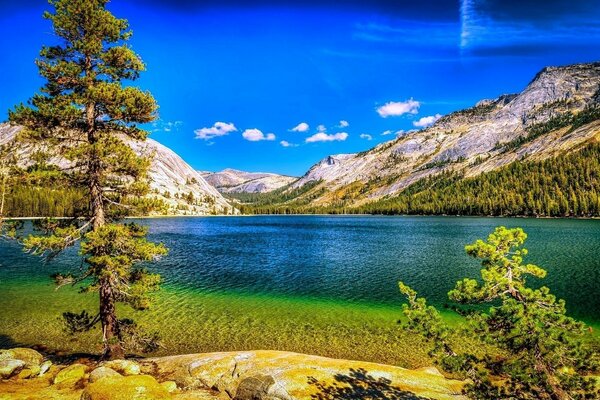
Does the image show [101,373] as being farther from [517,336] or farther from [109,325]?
[517,336]

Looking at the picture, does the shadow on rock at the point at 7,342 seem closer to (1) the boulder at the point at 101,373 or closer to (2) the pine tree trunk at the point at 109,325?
(2) the pine tree trunk at the point at 109,325

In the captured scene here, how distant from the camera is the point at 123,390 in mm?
15023

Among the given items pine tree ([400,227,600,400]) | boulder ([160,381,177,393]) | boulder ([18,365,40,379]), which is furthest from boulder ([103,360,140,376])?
pine tree ([400,227,600,400])

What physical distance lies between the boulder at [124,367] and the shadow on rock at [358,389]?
385 inches

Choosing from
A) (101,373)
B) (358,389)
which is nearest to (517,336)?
(358,389)

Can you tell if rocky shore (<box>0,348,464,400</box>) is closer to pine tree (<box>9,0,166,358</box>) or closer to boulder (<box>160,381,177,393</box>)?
boulder (<box>160,381,177,393</box>)

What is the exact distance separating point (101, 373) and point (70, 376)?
8.67ft

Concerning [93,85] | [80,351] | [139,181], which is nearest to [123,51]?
[93,85]

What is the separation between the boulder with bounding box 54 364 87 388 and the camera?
1806 centimetres

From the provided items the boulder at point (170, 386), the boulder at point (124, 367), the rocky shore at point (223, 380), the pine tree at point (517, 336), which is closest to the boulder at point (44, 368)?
the rocky shore at point (223, 380)

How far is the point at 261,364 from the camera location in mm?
20906

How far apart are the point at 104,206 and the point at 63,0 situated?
11.9m

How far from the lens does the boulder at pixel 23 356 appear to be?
20297 mm

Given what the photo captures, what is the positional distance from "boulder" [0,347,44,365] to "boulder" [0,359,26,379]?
0.61 metres
